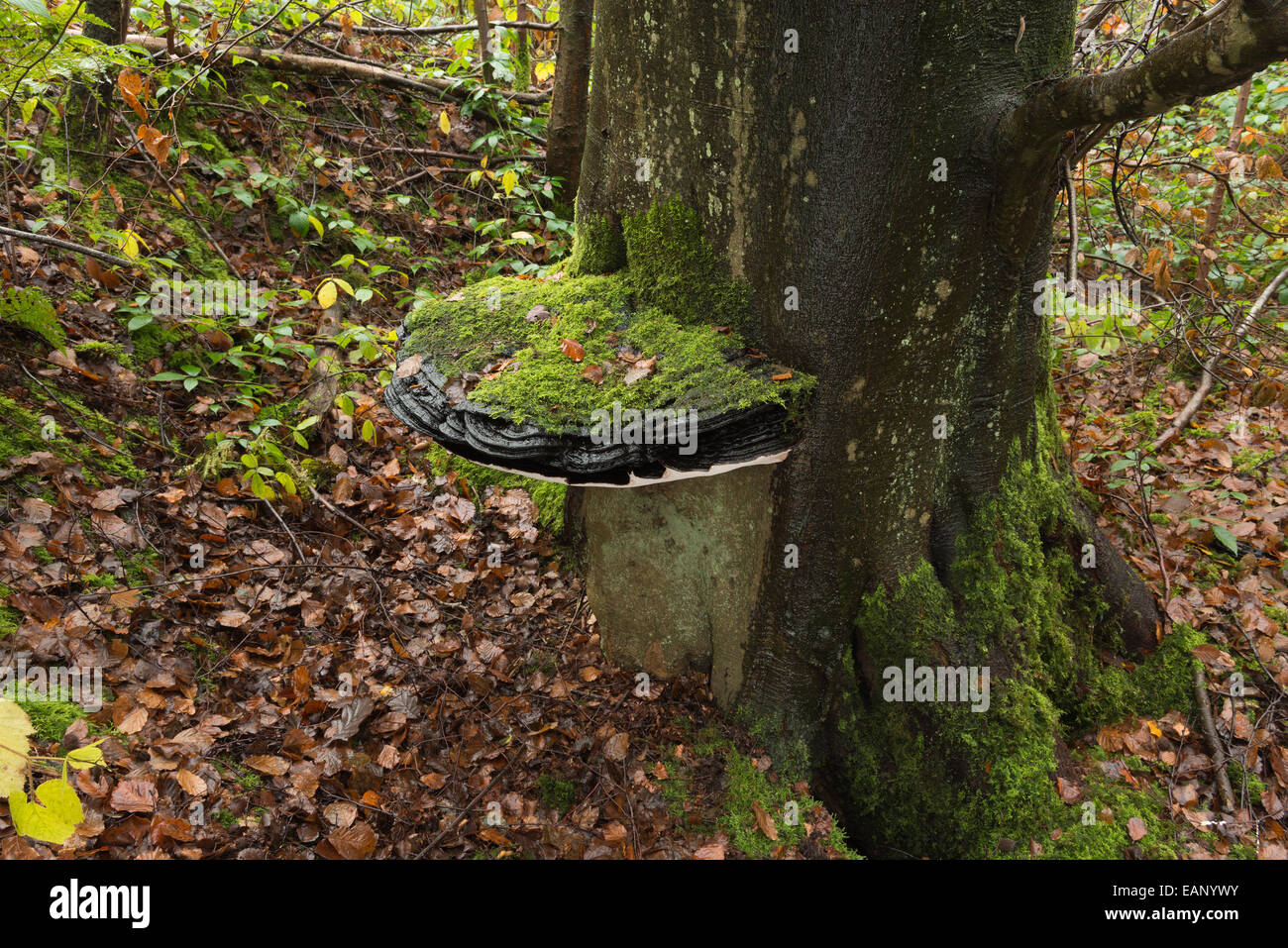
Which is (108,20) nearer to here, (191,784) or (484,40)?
(484,40)

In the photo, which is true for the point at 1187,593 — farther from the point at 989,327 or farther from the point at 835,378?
the point at 835,378

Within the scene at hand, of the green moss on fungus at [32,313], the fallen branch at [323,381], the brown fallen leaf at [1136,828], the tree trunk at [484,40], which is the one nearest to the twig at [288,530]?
the fallen branch at [323,381]

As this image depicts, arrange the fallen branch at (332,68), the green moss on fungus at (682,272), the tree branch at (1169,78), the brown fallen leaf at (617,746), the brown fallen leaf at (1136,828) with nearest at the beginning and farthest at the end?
the tree branch at (1169,78) < the green moss on fungus at (682,272) < the brown fallen leaf at (1136,828) < the brown fallen leaf at (617,746) < the fallen branch at (332,68)

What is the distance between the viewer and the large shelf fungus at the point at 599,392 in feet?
8.00

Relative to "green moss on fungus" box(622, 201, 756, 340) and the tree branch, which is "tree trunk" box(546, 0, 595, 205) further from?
the tree branch

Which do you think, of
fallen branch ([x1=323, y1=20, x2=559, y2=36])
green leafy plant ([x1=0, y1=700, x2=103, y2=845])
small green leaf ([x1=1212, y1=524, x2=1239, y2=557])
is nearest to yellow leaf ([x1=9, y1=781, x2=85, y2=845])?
green leafy plant ([x1=0, y1=700, x2=103, y2=845])

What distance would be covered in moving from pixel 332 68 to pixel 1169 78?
7.27m

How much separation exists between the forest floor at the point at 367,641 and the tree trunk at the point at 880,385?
1.23 ft

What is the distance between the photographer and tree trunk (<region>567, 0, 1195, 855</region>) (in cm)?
243

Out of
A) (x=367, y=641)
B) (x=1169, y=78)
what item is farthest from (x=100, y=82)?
(x=1169, y=78)

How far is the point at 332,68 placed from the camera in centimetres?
709

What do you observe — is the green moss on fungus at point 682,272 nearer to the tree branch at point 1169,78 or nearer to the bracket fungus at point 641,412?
the bracket fungus at point 641,412

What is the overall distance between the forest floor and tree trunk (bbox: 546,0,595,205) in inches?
Result: 117
